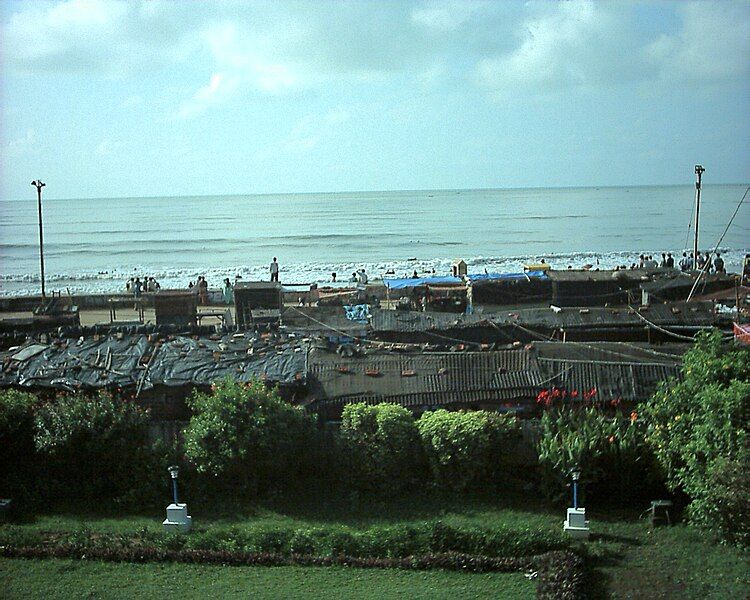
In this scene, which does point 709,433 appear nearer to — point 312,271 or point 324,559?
point 324,559

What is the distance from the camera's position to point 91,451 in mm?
11039

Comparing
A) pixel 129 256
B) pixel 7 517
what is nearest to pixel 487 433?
pixel 7 517

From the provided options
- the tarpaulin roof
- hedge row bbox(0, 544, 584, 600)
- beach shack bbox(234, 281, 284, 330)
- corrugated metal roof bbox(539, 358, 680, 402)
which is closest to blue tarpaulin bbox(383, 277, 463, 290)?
beach shack bbox(234, 281, 284, 330)

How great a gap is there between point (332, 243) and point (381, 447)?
60245 mm

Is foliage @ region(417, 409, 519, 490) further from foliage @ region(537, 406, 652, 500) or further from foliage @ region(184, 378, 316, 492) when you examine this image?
foliage @ region(184, 378, 316, 492)

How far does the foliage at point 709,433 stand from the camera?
27.9 feet

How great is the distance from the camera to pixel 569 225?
283ft

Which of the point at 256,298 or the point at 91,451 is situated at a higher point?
the point at 256,298

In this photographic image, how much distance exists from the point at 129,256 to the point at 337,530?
5485 cm

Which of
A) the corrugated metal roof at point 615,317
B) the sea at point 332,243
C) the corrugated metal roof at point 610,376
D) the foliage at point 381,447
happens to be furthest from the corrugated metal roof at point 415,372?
the sea at point 332,243

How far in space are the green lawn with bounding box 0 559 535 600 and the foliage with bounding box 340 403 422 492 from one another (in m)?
2.28

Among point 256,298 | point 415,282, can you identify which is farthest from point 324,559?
point 415,282

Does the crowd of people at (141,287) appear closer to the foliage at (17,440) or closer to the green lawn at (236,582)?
the foliage at (17,440)

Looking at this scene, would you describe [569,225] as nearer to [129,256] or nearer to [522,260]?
[522,260]
